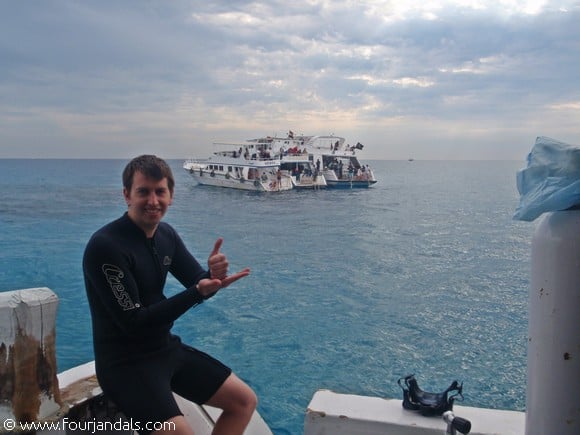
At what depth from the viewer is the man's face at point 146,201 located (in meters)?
2.22

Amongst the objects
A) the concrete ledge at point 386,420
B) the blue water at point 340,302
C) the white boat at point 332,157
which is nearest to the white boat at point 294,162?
the white boat at point 332,157

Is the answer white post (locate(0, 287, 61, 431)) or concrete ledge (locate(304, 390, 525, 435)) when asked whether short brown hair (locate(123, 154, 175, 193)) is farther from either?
concrete ledge (locate(304, 390, 525, 435))

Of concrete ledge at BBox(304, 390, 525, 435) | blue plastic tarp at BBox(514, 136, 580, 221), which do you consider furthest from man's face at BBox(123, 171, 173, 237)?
blue plastic tarp at BBox(514, 136, 580, 221)

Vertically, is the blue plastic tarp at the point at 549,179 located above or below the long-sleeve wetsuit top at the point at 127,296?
above

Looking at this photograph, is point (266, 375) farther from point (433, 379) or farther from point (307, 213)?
point (307, 213)

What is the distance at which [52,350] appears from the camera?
7.25ft

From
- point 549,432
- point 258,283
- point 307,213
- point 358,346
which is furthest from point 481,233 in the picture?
point 549,432

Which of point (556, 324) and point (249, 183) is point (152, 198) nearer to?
point (556, 324)

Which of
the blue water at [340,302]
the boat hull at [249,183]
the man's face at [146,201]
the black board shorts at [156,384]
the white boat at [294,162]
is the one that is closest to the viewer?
the black board shorts at [156,384]

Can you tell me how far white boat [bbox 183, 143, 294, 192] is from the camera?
38.7 m

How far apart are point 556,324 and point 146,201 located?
1774mm

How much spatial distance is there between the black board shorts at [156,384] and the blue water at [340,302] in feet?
11.8

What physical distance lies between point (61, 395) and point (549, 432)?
218cm

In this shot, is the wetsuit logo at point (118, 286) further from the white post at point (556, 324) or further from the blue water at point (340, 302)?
the blue water at point (340, 302)
